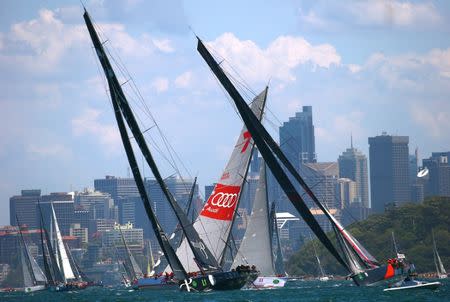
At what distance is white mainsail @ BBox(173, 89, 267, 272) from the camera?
109m

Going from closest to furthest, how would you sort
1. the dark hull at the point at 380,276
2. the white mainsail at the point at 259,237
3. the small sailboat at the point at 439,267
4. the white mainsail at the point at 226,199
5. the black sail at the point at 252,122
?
the black sail at the point at 252,122
the dark hull at the point at 380,276
the white mainsail at the point at 226,199
the white mainsail at the point at 259,237
the small sailboat at the point at 439,267

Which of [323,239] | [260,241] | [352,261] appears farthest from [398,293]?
[260,241]

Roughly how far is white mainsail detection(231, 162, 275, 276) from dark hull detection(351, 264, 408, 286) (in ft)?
65.3

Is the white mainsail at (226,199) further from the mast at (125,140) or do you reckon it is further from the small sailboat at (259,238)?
the mast at (125,140)

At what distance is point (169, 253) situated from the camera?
91.2 metres

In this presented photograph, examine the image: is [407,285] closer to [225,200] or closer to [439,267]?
[225,200]

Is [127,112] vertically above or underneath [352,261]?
above

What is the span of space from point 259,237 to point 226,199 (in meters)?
7.96

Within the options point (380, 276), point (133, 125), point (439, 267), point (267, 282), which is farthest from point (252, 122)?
point (439, 267)

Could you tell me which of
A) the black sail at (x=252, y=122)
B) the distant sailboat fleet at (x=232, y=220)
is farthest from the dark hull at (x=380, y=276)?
the black sail at (x=252, y=122)

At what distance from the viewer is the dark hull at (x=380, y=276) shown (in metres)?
92.0

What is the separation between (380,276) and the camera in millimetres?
94000

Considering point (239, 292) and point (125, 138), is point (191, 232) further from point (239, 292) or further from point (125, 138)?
point (239, 292)

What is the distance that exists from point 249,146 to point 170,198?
17887 mm
